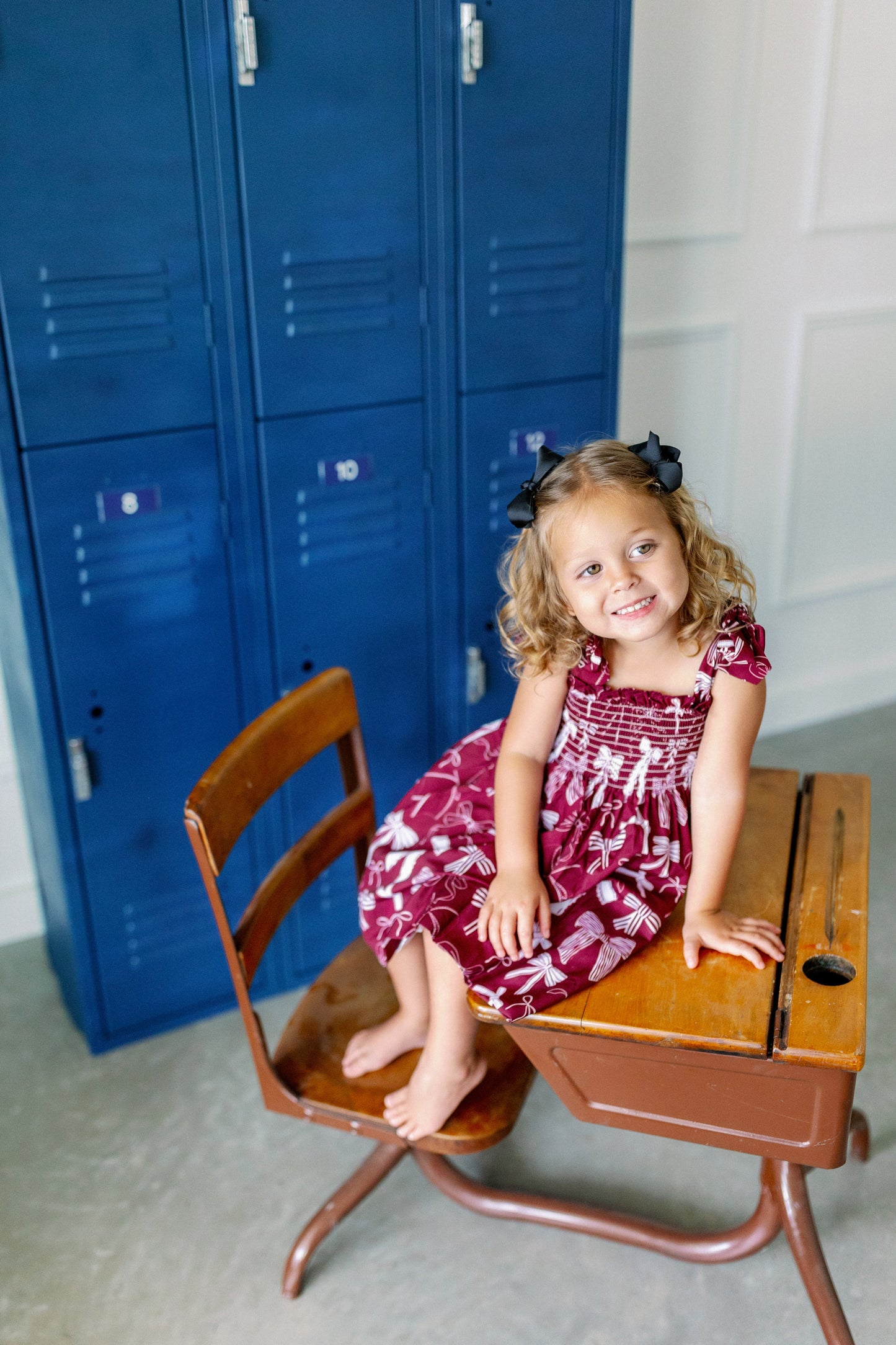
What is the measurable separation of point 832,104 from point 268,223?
1.69 m

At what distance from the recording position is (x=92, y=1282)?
70.7 inches

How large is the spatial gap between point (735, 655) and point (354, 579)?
34.1 inches

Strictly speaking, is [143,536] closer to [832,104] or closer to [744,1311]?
[744,1311]

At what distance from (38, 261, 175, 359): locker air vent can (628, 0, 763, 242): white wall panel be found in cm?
128

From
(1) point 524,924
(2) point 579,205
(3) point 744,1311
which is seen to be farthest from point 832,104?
(3) point 744,1311

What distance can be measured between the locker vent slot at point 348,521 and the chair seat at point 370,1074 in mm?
757

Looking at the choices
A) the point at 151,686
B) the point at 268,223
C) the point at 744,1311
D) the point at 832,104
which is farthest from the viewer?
the point at 832,104

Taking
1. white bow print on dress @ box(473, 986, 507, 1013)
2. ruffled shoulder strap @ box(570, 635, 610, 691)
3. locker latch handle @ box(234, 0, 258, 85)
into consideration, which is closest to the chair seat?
white bow print on dress @ box(473, 986, 507, 1013)

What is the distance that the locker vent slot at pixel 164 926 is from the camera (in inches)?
86.2

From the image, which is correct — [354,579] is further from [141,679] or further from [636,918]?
[636,918]

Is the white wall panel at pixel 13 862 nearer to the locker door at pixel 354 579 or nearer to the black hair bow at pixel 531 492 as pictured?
the locker door at pixel 354 579

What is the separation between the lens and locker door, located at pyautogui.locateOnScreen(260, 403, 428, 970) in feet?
6.72

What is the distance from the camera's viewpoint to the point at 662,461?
4.92 ft

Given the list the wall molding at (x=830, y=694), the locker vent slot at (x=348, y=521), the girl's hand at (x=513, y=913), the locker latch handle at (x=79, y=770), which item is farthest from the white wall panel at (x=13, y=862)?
the wall molding at (x=830, y=694)
